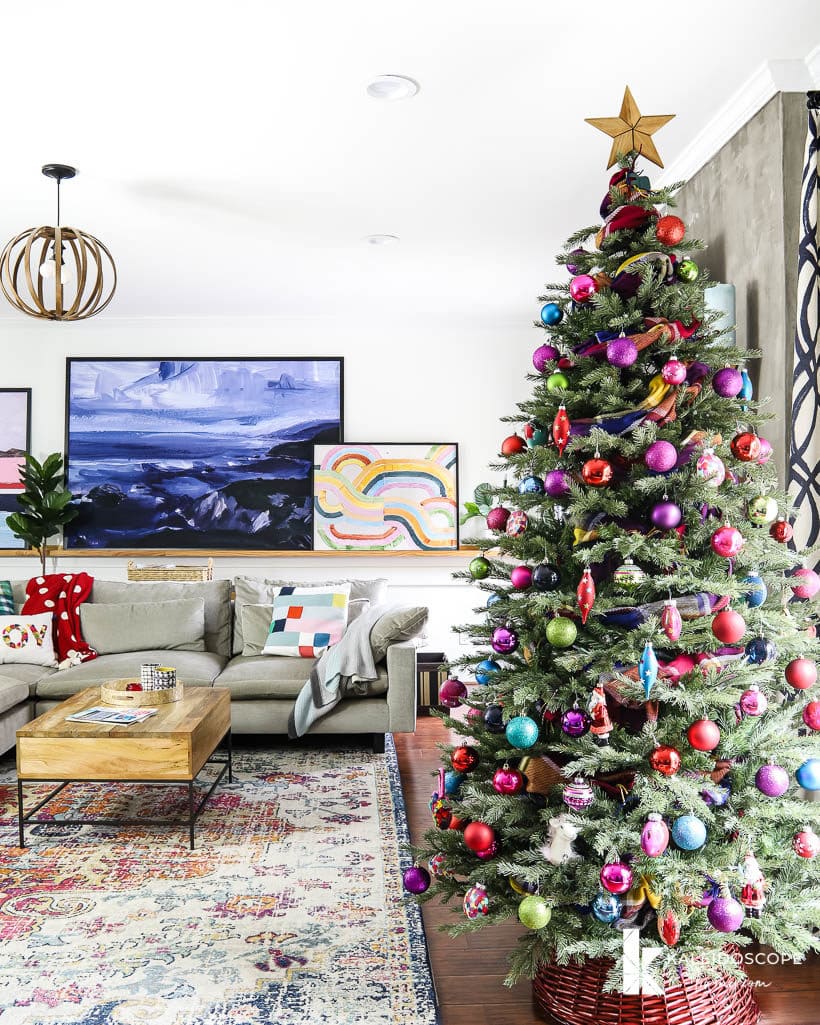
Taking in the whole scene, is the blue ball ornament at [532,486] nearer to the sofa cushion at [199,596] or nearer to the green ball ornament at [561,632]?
the green ball ornament at [561,632]

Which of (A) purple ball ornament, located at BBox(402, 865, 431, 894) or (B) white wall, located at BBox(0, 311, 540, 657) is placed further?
(B) white wall, located at BBox(0, 311, 540, 657)

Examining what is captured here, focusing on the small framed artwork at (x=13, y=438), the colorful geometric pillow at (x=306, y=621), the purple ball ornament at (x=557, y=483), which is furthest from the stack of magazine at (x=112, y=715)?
the small framed artwork at (x=13, y=438)

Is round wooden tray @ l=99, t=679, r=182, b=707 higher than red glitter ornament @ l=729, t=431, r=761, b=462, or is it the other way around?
red glitter ornament @ l=729, t=431, r=761, b=462

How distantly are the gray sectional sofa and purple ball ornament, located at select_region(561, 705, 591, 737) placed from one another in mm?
2460

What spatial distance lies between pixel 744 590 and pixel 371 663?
265cm

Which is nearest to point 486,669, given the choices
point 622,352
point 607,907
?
point 607,907

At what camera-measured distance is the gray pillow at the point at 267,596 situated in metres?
5.00

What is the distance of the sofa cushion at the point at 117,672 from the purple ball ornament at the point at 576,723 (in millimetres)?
2794

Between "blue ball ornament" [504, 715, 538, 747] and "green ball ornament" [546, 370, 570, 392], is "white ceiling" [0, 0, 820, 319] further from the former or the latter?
"blue ball ornament" [504, 715, 538, 747]

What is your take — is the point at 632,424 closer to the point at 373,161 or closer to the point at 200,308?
the point at 373,161

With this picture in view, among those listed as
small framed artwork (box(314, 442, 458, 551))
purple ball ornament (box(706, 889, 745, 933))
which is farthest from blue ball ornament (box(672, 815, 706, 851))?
small framed artwork (box(314, 442, 458, 551))

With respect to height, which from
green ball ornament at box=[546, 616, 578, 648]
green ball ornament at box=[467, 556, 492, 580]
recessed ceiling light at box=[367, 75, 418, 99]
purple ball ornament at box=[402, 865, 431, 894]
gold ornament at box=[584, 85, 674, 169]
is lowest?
purple ball ornament at box=[402, 865, 431, 894]

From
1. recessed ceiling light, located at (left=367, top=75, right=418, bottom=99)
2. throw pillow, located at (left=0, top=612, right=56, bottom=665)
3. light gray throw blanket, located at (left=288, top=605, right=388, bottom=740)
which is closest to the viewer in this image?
recessed ceiling light, located at (left=367, top=75, right=418, bottom=99)

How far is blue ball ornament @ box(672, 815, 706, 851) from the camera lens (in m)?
1.84
